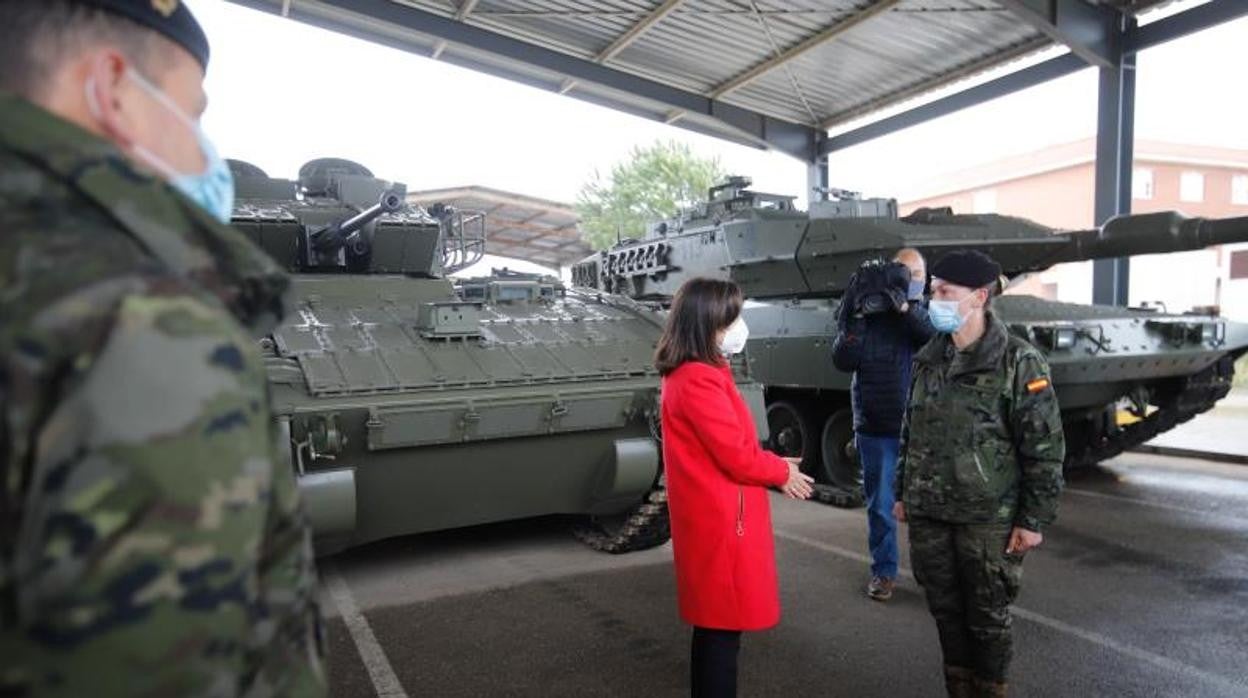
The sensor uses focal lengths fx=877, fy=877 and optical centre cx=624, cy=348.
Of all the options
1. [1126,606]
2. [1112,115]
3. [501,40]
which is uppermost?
[501,40]

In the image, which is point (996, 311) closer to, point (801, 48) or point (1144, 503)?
point (1144, 503)

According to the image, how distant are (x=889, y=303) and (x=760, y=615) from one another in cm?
243

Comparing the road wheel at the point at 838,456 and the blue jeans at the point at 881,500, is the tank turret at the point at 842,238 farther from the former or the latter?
the blue jeans at the point at 881,500

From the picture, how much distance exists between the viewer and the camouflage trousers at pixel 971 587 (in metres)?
2.97

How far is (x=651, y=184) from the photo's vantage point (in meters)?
26.6

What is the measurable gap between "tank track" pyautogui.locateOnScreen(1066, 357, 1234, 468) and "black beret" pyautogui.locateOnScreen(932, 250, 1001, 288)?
238 inches

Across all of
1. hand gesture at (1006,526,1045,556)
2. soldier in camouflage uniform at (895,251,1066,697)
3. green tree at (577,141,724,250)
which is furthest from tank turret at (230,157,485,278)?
green tree at (577,141,724,250)

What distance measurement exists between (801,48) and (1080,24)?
4058 millimetres

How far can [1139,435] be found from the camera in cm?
812

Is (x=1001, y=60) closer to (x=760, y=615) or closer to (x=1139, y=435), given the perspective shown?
(x=1139, y=435)

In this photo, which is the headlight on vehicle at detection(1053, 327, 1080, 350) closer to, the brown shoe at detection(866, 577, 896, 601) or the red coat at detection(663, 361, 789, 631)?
the brown shoe at detection(866, 577, 896, 601)

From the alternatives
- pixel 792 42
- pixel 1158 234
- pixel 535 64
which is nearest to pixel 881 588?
pixel 1158 234

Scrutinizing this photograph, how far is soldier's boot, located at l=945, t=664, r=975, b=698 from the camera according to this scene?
10.1 feet

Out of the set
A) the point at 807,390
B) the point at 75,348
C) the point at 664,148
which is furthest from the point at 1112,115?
the point at 664,148
